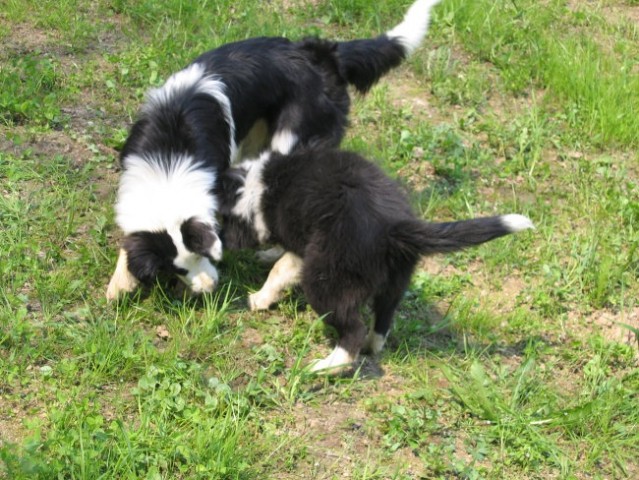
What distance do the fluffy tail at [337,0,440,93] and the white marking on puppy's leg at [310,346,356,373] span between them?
199 centimetres

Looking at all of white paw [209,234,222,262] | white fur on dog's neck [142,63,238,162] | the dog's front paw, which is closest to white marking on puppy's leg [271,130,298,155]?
white fur on dog's neck [142,63,238,162]

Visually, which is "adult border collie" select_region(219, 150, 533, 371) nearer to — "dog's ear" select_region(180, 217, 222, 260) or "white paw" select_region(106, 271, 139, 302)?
"dog's ear" select_region(180, 217, 222, 260)

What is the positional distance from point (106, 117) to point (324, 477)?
330 centimetres

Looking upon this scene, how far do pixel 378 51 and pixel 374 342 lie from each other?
2.02 metres

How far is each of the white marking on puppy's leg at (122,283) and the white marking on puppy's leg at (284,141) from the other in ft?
3.94

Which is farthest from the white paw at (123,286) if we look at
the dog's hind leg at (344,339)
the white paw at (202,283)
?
the dog's hind leg at (344,339)

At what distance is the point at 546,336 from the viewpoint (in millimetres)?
5230

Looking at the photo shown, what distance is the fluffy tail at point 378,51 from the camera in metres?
5.67

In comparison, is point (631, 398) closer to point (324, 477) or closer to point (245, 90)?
point (324, 477)

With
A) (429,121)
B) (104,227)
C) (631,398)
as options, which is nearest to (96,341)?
(104,227)

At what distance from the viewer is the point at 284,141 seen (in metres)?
5.42

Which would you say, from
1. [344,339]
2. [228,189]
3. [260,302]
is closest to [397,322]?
[344,339]

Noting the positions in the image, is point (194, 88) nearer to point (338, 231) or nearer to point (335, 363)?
point (338, 231)

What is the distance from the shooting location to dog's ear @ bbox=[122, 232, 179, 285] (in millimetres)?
4609
